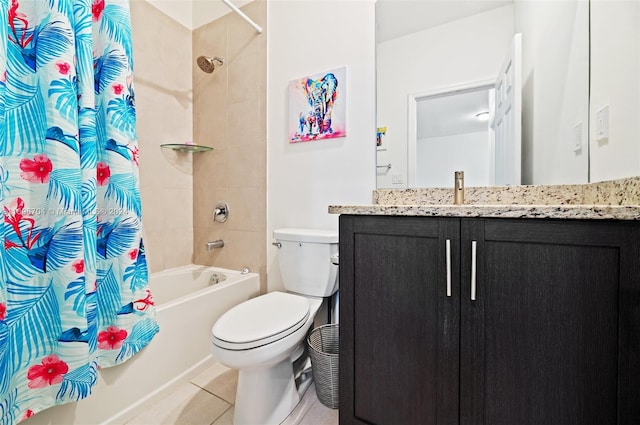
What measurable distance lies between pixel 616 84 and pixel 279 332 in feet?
4.62

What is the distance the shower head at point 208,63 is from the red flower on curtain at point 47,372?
5.88ft

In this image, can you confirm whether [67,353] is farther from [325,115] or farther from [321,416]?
[325,115]

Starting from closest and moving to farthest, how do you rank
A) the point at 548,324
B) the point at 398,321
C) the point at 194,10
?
the point at 548,324 → the point at 398,321 → the point at 194,10

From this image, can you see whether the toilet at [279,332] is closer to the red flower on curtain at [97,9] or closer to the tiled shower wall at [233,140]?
the tiled shower wall at [233,140]

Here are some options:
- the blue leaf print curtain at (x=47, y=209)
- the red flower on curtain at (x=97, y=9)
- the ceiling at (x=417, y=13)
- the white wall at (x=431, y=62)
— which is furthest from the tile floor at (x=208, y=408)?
the ceiling at (x=417, y=13)

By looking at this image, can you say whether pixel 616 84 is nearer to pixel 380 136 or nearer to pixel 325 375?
pixel 380 136

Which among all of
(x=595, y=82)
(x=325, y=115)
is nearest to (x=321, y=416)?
(x=325, y=115)

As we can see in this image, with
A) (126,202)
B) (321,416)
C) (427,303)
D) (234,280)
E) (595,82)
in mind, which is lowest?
(321,416)

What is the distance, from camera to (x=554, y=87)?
1.10m

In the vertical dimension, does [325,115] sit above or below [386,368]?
above

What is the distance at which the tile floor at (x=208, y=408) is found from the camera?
117 centimetres

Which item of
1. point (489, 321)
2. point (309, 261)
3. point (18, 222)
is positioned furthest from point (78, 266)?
point (489, 321)

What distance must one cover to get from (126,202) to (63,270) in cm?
34

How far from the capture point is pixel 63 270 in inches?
A: 36.9
